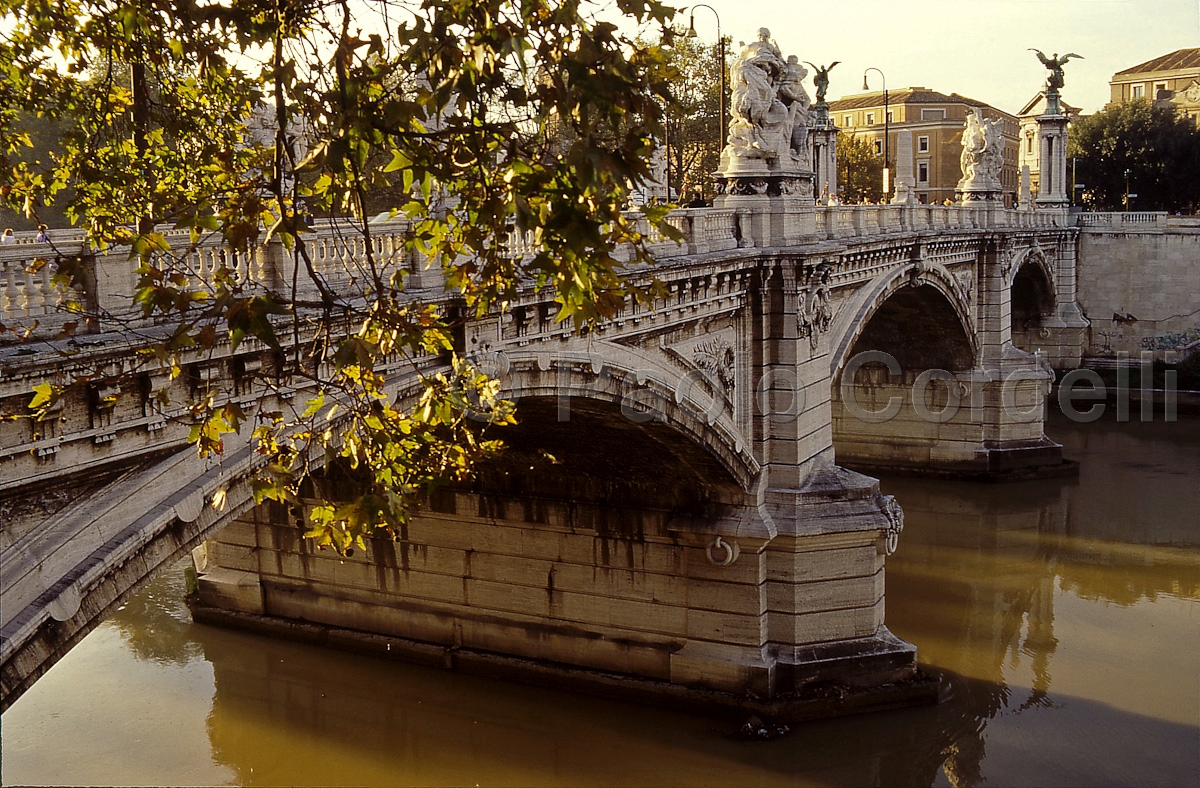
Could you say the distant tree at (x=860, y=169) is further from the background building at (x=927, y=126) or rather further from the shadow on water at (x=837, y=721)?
the shadow on water at (x=837, y=721)

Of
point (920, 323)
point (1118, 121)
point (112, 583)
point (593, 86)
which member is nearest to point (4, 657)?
point (112, 583)

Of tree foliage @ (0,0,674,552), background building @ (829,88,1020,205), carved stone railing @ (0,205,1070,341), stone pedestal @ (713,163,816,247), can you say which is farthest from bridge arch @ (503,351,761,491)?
background building @ (829,88,1020,205)

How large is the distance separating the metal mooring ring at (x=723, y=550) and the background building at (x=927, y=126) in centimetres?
4897

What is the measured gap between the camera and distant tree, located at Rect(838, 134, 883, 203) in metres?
55.1

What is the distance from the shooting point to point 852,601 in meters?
14.9

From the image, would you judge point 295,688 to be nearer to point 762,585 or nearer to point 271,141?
point 762,585

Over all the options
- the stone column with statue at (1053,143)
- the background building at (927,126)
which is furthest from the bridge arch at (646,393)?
the background building at (927,126)

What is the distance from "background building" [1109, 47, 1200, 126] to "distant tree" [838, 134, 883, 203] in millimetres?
16156

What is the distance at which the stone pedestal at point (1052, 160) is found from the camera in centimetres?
3772

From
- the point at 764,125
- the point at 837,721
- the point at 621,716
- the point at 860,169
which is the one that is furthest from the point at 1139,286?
the point at 621,716

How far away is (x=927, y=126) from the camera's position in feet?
210

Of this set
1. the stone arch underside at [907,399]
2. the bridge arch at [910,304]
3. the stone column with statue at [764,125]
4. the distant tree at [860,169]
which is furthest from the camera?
the distant tree at [860,169]

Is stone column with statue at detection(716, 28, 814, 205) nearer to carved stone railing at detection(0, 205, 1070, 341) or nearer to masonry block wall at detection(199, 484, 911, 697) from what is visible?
carved stone railing at detection(0, 205, 1070, 341)

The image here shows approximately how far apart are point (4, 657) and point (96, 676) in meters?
12.1
